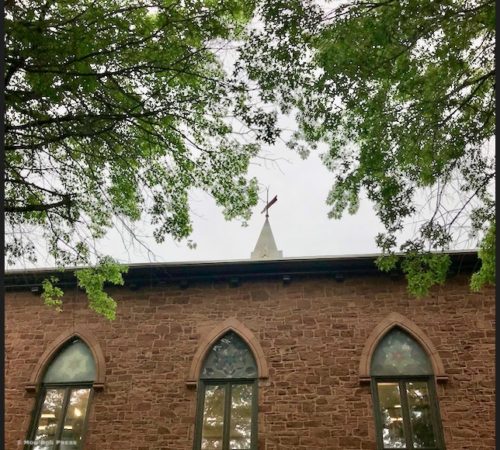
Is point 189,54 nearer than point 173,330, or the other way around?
point 189,54

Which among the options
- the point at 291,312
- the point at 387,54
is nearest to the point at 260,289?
the point at 291,312

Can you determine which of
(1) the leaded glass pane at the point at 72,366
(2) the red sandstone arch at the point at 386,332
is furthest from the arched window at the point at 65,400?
(2) the red sandstone arch at the point at 386,332

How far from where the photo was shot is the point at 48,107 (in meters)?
5.85

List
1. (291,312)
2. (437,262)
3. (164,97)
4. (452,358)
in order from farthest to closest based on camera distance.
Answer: (291,312) → (452,358) → (437,262) → (164,97)

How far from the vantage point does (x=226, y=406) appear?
943 centimetres

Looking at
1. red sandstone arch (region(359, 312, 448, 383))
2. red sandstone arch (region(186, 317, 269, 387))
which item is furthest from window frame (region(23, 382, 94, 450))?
red sandstone arch (region(359, 312, 448, 383))

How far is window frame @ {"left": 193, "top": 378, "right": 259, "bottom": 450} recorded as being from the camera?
29.7ft

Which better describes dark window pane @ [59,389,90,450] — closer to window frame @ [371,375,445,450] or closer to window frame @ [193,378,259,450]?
window frame @ [193,378,259,450]

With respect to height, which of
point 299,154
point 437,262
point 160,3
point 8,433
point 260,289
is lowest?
point 8,433

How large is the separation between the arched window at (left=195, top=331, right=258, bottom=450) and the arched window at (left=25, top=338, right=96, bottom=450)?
2.32 metres

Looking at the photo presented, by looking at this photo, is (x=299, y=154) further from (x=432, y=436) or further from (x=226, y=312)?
(x=432, y=436)

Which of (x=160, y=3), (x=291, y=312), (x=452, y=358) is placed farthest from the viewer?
(x=291, y=312)

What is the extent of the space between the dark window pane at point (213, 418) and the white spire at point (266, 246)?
811cm

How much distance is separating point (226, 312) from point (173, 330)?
1145 millimetres
